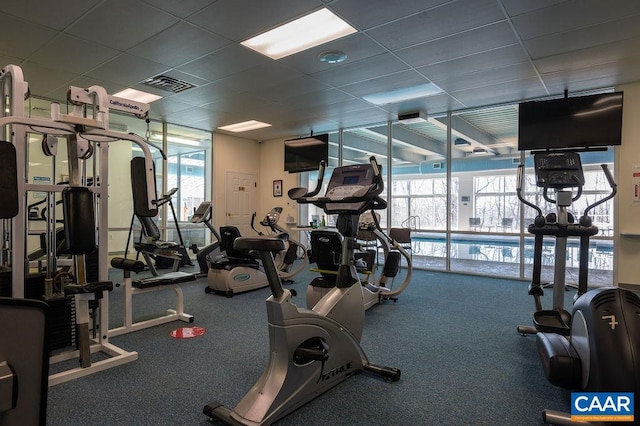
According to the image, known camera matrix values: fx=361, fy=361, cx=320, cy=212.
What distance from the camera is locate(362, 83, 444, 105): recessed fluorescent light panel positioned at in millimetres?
5137

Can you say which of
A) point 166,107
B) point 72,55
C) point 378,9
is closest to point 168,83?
point 72,55

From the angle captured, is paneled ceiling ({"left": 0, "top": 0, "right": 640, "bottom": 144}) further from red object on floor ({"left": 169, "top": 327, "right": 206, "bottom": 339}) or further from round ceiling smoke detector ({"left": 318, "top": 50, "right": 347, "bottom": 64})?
red object on floor ({"left": 169, "top": 327, "right": 206, "bottom": 339})

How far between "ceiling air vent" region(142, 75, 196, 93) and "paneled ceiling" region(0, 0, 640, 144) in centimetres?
12

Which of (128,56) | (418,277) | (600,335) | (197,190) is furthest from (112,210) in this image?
(600,335)

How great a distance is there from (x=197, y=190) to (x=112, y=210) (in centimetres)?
184

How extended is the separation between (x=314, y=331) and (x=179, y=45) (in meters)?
3.28

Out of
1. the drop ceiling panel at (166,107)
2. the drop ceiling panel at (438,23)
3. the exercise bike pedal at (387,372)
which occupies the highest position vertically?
the drop ceiling panel at (438,23)

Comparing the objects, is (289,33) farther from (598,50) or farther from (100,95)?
(598,50)

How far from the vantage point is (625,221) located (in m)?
4.89

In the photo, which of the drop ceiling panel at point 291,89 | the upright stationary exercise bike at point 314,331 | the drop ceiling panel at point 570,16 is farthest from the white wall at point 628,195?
the upright stationary exercise bike at point 314,331

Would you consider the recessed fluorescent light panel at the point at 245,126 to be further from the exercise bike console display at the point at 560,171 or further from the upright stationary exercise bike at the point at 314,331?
the exercise bike console display at the point at 560,171

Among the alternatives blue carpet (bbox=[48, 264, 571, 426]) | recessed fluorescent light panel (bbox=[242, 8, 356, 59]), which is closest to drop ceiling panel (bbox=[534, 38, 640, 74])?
recessed fluorescent light panel (bbox=[242, 8, 356, 59])

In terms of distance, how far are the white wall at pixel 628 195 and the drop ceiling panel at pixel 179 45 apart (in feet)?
17.2

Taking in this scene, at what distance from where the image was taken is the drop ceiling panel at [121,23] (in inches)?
120
